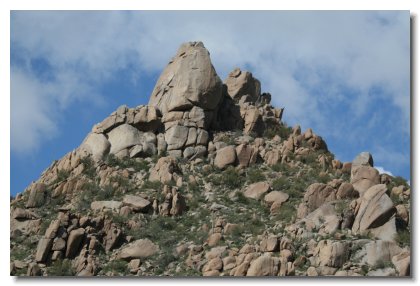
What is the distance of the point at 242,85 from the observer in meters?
43.0

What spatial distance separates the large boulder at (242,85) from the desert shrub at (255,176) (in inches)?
298

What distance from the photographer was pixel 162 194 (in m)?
33.0

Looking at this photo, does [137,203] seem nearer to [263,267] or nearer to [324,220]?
[324,220]

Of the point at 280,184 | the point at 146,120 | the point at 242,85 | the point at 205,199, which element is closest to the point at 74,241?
the point at 205,199

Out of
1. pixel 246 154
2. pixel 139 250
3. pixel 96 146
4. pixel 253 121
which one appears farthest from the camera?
pixel 253 121

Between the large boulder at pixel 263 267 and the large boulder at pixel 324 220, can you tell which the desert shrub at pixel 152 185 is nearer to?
the large boulder at pixel 324 220

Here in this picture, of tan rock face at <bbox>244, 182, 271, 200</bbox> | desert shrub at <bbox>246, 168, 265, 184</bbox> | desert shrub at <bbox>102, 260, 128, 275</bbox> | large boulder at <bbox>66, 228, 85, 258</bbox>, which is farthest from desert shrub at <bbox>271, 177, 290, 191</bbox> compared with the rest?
large boulder at <bbox>66, 228, 85, 258</bbox>

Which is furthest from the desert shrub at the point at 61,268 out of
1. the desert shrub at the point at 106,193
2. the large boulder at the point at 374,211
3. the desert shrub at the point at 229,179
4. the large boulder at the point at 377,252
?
the large boulder at the point at 374,211

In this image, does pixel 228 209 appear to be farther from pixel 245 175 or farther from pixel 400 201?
pixel 400 201

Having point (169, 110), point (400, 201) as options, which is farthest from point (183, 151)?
point (400, 201)

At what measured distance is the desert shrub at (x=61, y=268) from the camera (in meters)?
27.2

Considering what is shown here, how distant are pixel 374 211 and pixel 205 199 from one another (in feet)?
23.4

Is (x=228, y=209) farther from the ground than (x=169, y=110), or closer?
closer

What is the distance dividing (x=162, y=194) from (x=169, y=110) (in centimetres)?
654
